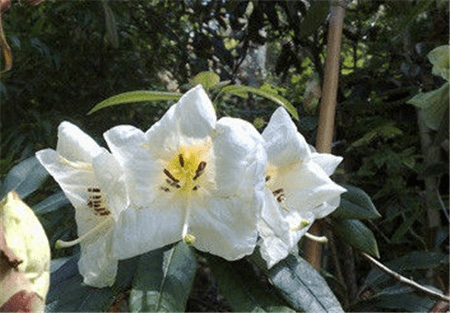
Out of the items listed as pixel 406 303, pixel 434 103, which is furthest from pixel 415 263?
pixel 434 103

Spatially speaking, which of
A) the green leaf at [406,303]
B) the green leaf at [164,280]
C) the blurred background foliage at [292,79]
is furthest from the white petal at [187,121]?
the green leaf at [406,303]

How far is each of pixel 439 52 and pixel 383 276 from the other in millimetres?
373

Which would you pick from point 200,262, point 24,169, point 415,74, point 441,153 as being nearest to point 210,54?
point 415,74

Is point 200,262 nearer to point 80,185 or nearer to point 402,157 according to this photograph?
point 402,157

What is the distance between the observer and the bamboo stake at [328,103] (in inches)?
23.9

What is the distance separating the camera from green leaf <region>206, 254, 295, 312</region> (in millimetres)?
499

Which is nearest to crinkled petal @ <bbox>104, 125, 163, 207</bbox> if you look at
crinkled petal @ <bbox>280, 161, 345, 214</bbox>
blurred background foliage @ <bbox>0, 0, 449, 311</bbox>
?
crinkled petal @ <bbox>280, 161, 345, 214</bbox>

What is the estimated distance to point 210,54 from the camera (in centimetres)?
145

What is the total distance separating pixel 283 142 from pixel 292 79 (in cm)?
118

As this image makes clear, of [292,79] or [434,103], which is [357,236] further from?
[292,79]

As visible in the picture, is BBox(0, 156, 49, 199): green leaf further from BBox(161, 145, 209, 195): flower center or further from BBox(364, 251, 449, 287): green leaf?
BBox(364, 251, 449, 287): green leaf

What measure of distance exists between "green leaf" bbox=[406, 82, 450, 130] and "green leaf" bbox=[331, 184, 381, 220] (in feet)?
1.16

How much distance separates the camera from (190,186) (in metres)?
0.46

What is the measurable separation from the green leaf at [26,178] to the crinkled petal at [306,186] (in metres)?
0.28
